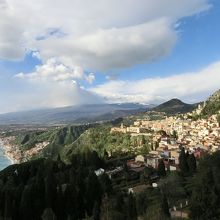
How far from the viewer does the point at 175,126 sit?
9531 cm

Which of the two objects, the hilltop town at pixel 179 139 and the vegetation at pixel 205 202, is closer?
the vegetation at pixel 205 202

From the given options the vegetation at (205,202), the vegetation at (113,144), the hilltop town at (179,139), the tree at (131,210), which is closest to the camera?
the vegetation at (205,202)

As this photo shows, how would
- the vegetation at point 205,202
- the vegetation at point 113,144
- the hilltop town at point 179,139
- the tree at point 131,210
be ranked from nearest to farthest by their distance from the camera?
the vegetation at point 205,202 → the tree at point 131,210 → the hilltop town at point 179,139 → the vegetation at point 113,144

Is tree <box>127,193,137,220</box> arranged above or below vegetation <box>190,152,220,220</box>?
below

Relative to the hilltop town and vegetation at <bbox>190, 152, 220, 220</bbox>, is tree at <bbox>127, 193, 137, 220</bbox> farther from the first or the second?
the hilltop town

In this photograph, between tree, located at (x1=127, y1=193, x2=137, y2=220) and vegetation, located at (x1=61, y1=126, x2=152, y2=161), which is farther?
vegetation, located at (x1=61, y1=126, x2=152, y2=161)

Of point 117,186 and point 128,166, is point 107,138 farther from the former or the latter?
point 117,186

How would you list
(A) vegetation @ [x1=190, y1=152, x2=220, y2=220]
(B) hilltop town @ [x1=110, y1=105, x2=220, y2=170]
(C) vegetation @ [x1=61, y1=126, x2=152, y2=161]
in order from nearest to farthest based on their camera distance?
(A) vegetation @ [x1=190, y1=152, x2=220, y2=220]
(B) hilltop town @ [x1=110, y1=105, x2=220, y2=170]
(C) vegetation @ [x1=61, y1=126, x2=152, y2=161]

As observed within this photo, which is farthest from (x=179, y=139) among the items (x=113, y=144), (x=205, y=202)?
(x=205, y=202)

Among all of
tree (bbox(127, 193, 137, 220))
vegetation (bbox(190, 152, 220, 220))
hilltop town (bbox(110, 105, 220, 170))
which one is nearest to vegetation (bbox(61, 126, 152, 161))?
hilltop town (bbox(110, 105, 220, 170))

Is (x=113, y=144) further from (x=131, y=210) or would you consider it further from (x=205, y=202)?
(x=205, y=202)

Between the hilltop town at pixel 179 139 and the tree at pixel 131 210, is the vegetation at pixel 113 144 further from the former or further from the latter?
the tree at pixel 131 210

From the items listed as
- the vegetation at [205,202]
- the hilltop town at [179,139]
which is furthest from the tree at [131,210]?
the hilltop town at [179,139]

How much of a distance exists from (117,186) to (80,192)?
9037 mm
